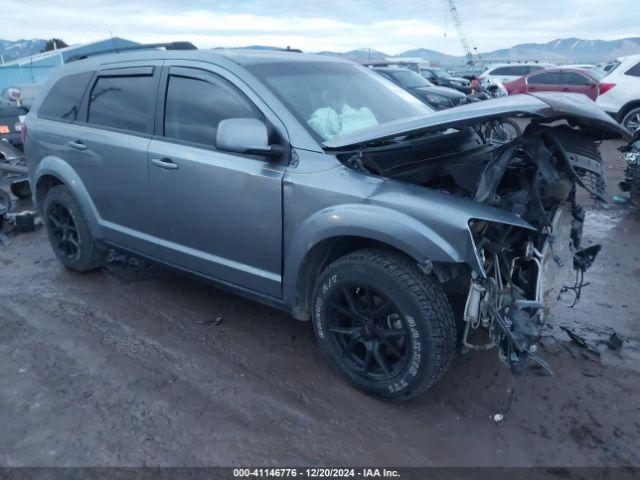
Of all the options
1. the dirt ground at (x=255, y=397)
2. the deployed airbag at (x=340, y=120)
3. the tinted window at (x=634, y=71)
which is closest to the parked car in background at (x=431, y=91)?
the deployed airbag at (x=340, y=120)

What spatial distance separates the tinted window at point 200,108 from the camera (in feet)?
11.1

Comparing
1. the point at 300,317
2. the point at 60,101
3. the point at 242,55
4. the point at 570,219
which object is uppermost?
the point at 242,55

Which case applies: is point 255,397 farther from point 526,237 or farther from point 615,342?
point 615,342

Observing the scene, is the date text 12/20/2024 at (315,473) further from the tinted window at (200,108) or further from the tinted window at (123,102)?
the tinted window at (123,102)

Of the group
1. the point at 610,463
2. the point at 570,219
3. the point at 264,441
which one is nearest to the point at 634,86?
the point at 570,219

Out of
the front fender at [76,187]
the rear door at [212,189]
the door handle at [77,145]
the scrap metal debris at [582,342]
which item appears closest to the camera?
the rear door at [212,189]

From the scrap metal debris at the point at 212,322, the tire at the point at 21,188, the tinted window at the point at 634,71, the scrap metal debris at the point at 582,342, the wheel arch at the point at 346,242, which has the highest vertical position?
the tinted window at the point at 634,71

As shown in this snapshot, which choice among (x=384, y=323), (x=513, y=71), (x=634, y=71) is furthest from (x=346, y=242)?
(x=513, y=71)

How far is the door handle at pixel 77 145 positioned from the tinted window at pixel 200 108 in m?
0.96

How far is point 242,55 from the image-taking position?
12.0 feet

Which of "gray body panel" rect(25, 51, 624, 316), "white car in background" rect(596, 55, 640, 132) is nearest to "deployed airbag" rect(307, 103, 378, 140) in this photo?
"gray body panel" rect(25, 51, 624, 316)

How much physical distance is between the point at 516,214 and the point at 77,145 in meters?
3.40

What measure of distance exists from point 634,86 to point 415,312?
11.1 m

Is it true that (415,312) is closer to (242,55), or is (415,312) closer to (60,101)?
(242,55)
